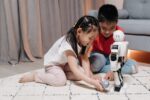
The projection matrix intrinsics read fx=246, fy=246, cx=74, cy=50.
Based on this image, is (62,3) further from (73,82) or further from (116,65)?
(116,65)

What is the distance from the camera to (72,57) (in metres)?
1.40

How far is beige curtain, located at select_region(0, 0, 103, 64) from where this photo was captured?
7.26 ft

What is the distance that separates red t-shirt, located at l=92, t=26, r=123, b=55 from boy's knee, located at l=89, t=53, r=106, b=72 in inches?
2.0

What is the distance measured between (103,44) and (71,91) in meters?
0.49

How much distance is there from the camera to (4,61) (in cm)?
223

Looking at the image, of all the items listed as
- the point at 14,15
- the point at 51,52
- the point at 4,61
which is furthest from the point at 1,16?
the point at 51,52

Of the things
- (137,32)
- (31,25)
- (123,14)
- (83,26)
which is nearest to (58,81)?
(83,26)

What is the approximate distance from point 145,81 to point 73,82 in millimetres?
433

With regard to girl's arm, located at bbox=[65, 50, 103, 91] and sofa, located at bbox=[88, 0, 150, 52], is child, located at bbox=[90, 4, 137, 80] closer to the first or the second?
girl's arm, located at bbox=[65, 50, 103, 91]

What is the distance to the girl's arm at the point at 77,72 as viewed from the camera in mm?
1300

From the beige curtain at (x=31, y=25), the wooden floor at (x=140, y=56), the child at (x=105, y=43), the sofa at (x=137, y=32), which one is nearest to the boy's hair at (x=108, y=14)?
the child at (x=105, y=43)

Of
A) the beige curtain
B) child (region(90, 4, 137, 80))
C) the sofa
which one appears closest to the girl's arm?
child (region(90, 4, 137, 80))

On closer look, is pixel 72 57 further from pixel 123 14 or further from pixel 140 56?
pixel 123 14

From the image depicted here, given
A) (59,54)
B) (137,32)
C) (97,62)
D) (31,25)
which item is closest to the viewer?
(59,54)
